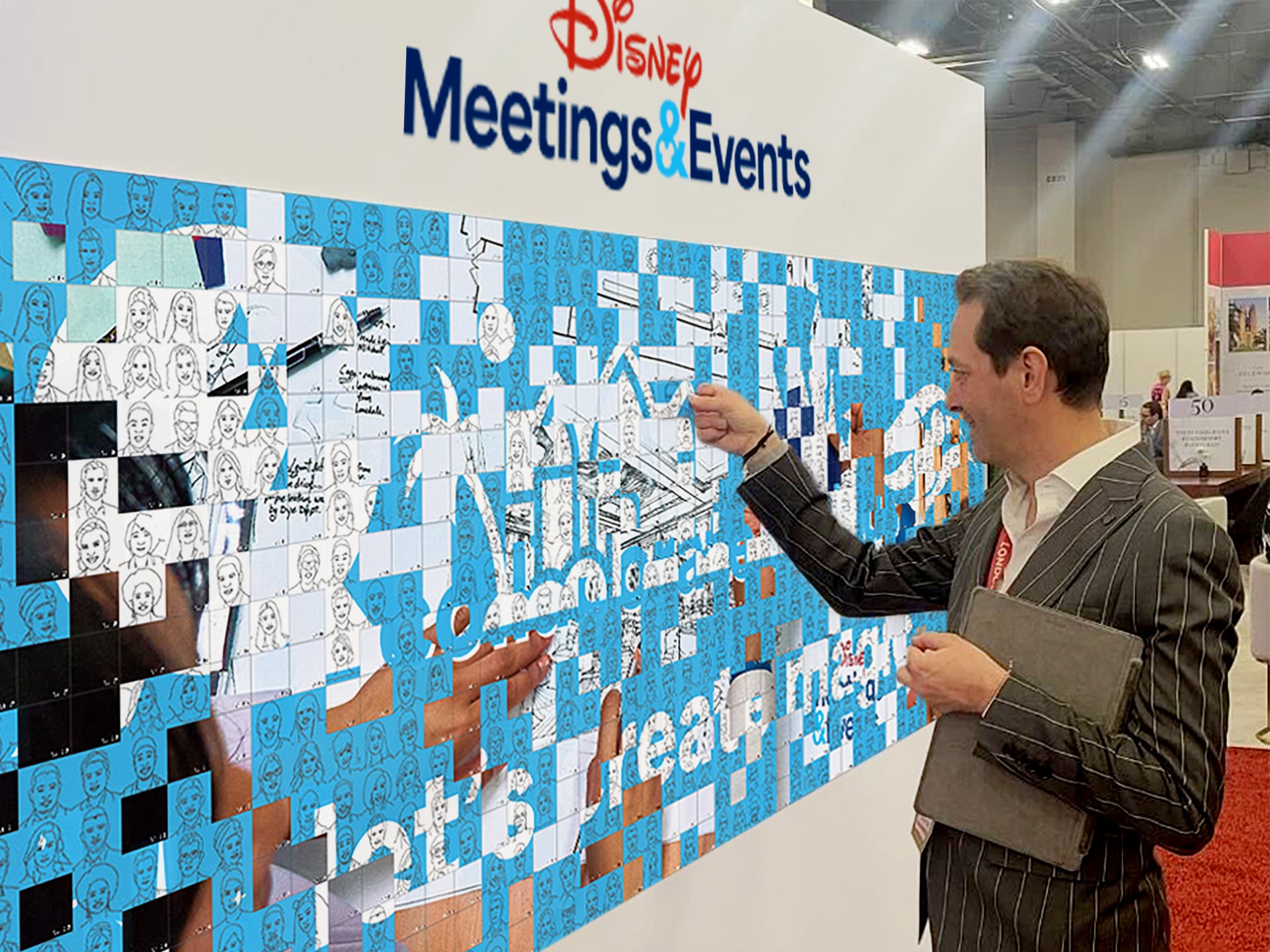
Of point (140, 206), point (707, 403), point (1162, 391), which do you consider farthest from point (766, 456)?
point (1162, 391)

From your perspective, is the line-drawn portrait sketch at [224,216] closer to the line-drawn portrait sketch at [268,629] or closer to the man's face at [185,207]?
the man's face at [185,207]

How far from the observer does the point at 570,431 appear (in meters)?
2.28

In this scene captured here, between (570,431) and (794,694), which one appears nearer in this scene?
(570,431)

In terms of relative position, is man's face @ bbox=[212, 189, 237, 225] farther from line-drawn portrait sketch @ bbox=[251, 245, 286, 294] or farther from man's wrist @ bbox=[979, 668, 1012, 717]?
man's wrist @ bbox=[979, 668, 1012, 717]

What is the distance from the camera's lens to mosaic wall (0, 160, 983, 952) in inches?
59.1

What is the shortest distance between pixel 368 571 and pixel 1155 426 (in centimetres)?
1121

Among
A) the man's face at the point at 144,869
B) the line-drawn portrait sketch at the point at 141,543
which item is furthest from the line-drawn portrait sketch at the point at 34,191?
the man's face at the point at 144,869

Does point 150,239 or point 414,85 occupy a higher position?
point 414,85

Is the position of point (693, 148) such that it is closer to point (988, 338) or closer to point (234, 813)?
point (988, 338)

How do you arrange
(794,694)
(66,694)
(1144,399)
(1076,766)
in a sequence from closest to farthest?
(66,694), (1076,766), (794,694), (1144,399)

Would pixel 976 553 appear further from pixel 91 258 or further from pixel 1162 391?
pixel 1162 391

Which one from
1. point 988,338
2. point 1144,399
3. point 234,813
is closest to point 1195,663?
point 988,338

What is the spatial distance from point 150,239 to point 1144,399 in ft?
39.4

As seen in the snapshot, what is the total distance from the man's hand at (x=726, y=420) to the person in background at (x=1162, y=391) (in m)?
10.4
